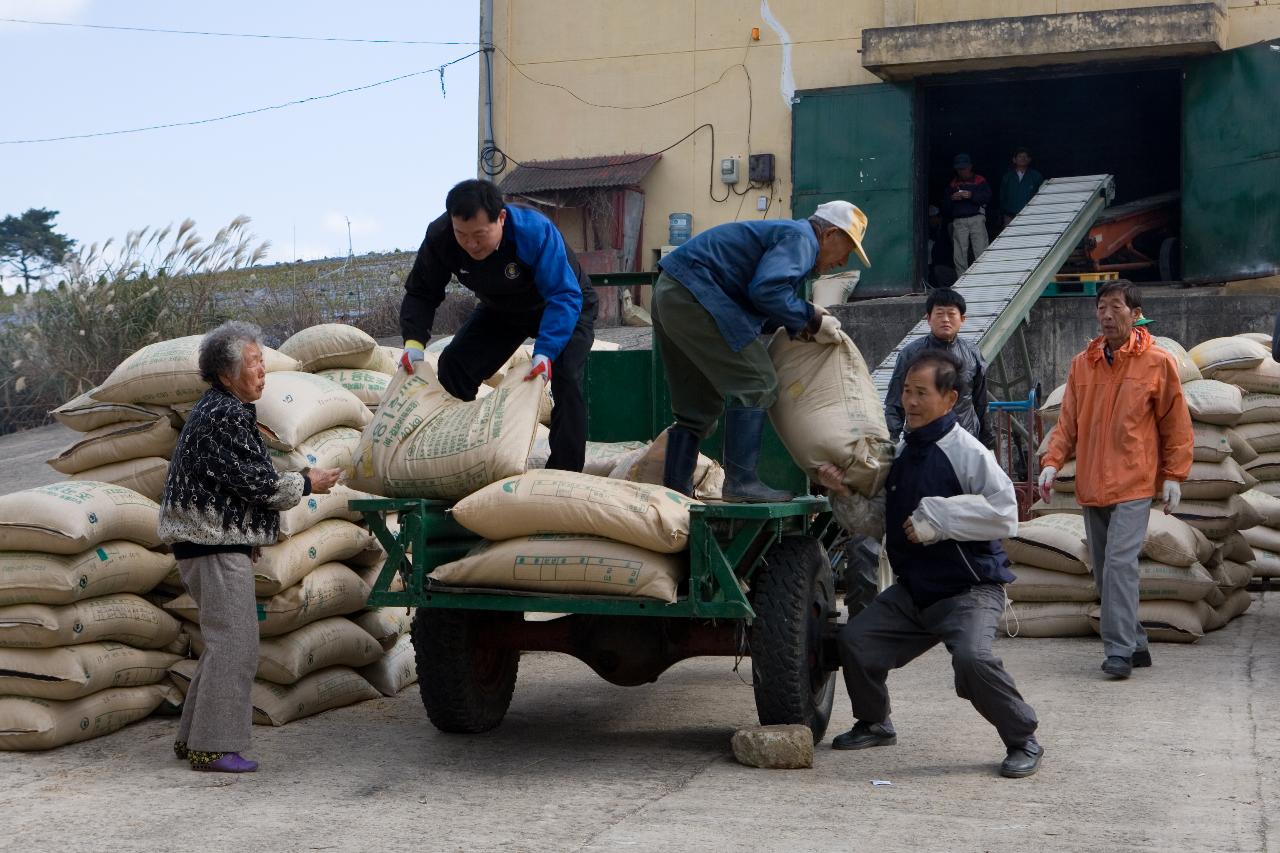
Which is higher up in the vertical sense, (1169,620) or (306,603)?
(306,603)

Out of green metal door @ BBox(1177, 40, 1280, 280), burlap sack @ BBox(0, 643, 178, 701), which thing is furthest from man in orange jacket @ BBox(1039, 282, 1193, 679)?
green metal door @ BBox(1177, 40, 1280, 280)

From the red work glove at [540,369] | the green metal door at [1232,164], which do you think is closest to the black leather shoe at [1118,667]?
the red work glove at [540,369]

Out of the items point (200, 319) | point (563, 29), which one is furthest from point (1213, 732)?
point (563, 29)

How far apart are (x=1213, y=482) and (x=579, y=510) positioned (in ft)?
15.7

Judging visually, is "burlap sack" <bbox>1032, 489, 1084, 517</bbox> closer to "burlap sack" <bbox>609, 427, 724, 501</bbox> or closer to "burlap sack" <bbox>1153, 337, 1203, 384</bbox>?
"burlap sack" <bbox>1153, 337, 1203, 384</bbox>

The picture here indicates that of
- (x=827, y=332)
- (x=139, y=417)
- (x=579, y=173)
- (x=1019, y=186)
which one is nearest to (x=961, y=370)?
(x=827, y=332)

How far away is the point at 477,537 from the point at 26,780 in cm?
165

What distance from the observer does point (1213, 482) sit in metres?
8.03

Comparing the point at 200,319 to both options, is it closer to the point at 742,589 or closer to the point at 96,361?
the point at 96,361

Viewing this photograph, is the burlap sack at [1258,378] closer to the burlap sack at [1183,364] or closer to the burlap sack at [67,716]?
the burlap sack at [1183,364]

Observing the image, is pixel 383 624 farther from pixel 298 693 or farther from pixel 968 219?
pixel 968 219

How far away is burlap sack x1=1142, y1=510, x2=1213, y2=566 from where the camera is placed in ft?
24.3

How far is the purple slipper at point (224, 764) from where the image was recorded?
A: 4.78 metres

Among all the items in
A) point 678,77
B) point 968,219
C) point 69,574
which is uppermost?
point 678,77
